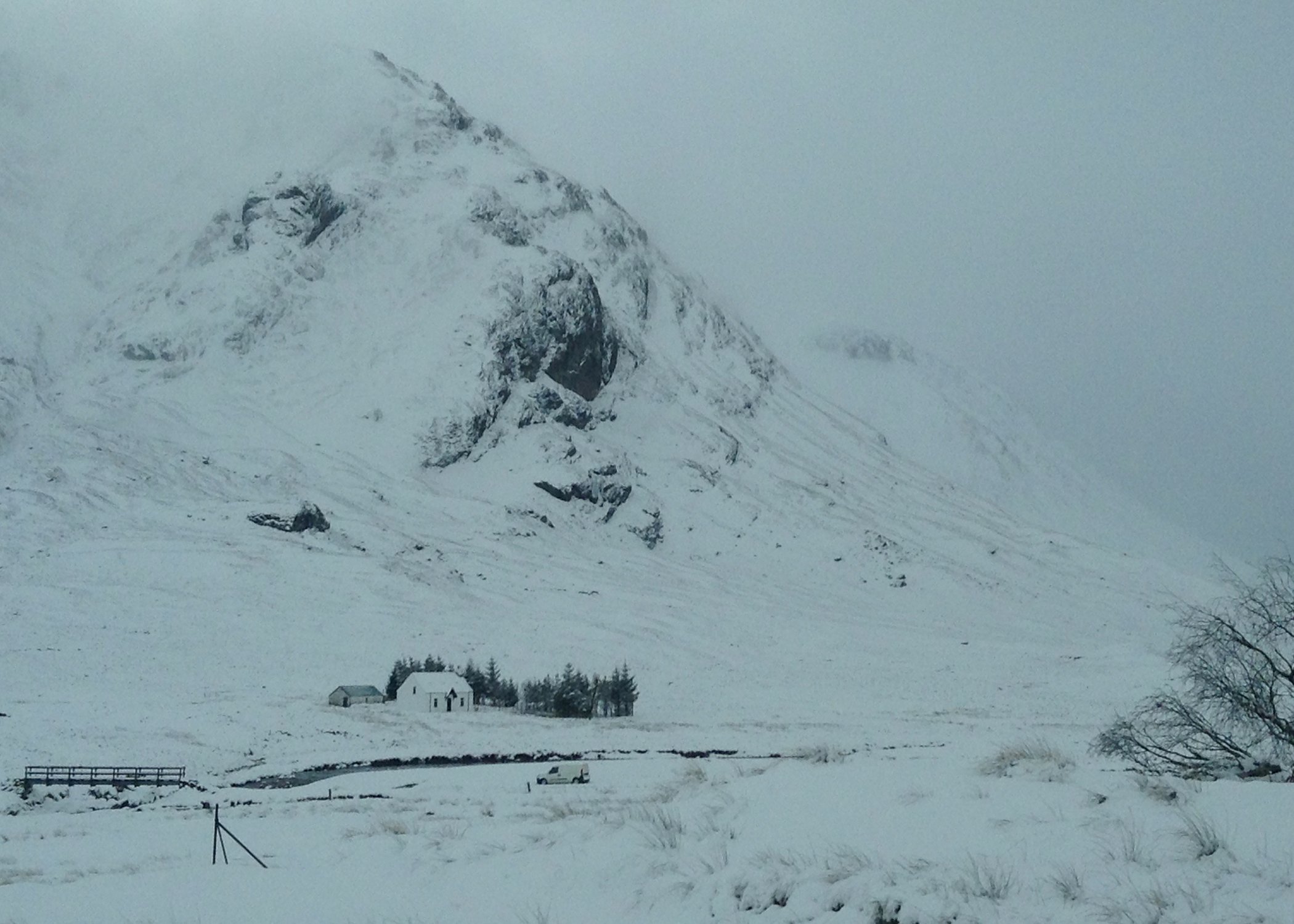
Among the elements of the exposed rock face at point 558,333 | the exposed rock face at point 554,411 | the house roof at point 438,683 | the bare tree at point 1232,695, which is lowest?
the house roof at point 438,683

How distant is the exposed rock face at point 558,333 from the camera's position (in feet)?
516

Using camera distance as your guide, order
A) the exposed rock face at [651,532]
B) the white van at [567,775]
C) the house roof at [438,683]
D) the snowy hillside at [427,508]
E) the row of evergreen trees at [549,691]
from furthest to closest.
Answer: the exposed rock face at [651,532] → the row of evergreen trees at [549,691] → the house roof at [438,683] → the snowy hillside at [427,508] → the white van at [567,775]

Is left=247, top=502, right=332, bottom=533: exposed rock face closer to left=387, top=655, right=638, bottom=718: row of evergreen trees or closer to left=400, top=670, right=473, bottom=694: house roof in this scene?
left=387, top=655, right=638, bottom=718: row of evergreen trees

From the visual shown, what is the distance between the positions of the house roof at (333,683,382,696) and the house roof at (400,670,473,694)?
5.91 ft

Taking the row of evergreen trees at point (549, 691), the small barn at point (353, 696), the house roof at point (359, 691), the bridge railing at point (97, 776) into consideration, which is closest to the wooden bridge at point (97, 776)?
the bridge railing at point (97, 776)

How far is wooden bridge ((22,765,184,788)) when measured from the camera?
2777cm

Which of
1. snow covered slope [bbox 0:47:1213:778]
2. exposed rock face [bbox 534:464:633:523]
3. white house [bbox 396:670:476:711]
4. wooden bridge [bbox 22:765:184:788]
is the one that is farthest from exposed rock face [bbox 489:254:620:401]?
wooden bridge [bbox 22:765:184:788]

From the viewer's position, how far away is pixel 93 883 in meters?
11.7

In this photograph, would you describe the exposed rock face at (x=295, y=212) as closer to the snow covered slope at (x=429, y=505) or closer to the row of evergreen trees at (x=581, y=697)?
the snow covered slope at (x=429, y=505)

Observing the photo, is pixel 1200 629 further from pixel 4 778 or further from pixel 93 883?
pixel 4 778

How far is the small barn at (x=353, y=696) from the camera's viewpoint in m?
55.6

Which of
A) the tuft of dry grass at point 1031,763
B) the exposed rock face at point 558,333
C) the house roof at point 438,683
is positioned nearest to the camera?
the tuft of dry grass at point 1031,763

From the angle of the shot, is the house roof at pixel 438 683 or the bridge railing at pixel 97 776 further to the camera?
the house roof at pixel 438 683

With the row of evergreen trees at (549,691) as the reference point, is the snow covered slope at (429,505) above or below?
above
